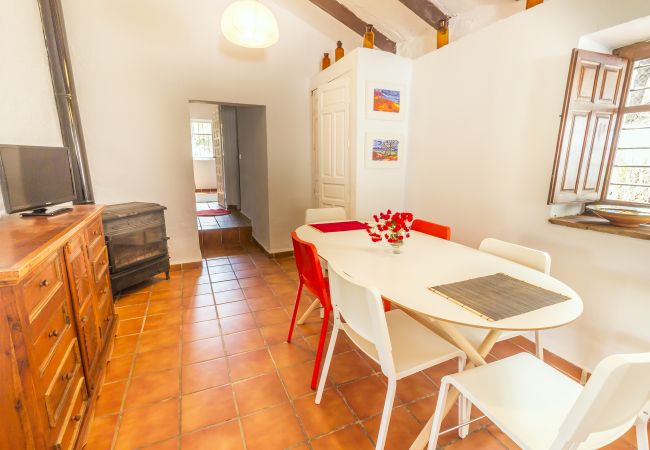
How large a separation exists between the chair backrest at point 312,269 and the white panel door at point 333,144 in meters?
1.61

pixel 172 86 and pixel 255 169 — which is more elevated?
pixel 172 86

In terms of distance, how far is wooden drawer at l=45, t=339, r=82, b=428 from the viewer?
1185 mm

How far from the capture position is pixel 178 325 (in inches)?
102

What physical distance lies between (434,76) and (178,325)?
3331 millimetres

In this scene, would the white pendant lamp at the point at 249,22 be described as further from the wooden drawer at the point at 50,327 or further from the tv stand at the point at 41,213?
the wooden drawer at the point at 50,327

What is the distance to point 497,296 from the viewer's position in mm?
1343

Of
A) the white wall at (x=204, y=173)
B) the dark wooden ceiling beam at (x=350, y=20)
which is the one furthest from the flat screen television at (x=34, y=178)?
the white wall at (x=204, y=173)

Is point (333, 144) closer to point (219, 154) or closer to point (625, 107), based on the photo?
point (625, 107)

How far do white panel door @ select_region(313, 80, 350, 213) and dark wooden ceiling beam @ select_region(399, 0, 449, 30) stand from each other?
92 cm

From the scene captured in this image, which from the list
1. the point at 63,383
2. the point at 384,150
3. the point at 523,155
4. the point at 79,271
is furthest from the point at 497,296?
the point at 384,150

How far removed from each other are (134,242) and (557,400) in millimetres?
3377

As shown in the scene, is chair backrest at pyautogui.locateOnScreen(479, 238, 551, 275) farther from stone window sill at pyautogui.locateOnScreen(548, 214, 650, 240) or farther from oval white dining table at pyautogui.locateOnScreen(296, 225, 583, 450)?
stone window sill at pyautogui.locateOnScreen(548, 214, 650, 240)

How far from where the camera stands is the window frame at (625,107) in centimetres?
198

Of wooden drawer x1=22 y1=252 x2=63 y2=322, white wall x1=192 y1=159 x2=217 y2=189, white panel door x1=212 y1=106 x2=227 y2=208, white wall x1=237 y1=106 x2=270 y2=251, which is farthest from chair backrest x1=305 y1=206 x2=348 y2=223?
white wall x1=192 y1=159 x2=217 y2=189
